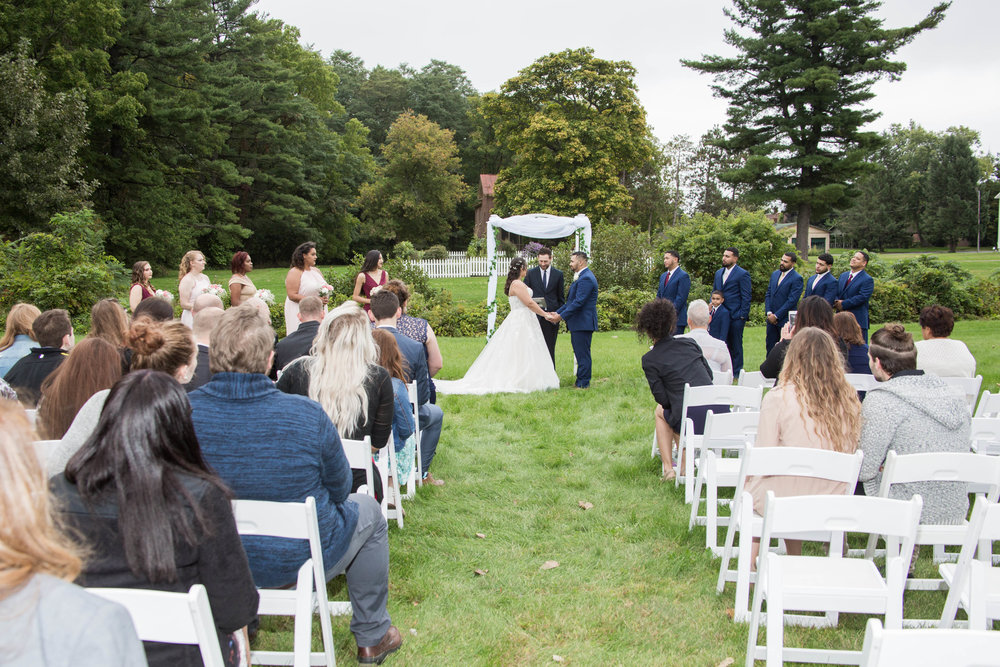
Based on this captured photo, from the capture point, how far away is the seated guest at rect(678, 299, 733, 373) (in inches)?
255

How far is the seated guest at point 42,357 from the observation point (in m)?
4.55

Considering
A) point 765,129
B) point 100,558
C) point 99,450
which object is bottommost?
point 100,558

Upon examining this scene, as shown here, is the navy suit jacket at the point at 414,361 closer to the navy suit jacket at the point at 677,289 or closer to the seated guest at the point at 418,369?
the seated guest at the point at 418,369

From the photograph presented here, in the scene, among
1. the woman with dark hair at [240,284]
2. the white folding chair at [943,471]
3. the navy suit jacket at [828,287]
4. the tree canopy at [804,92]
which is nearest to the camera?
the white folding chair at [943,471]

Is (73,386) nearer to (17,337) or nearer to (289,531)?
(289,531)

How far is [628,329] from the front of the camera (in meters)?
16.5

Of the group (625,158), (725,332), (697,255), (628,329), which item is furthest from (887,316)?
(625,158)

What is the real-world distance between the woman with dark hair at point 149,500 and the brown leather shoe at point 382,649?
1225mm

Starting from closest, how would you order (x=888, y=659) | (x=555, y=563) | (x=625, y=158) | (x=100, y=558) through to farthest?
(x=888, y=659) → (x=100, y=558) → (x=555, y=563) → (x=625, y=158)

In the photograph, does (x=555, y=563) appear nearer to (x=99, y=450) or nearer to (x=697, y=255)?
(x=99, y=450)

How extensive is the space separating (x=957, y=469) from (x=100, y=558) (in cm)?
334

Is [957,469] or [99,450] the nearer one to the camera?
[99,450]

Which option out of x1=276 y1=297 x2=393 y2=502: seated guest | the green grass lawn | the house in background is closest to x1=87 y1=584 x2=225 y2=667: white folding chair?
the green grass lawn

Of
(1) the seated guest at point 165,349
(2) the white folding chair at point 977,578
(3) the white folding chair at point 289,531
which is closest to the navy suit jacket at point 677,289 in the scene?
(2) the white folding chair at point 977,578
